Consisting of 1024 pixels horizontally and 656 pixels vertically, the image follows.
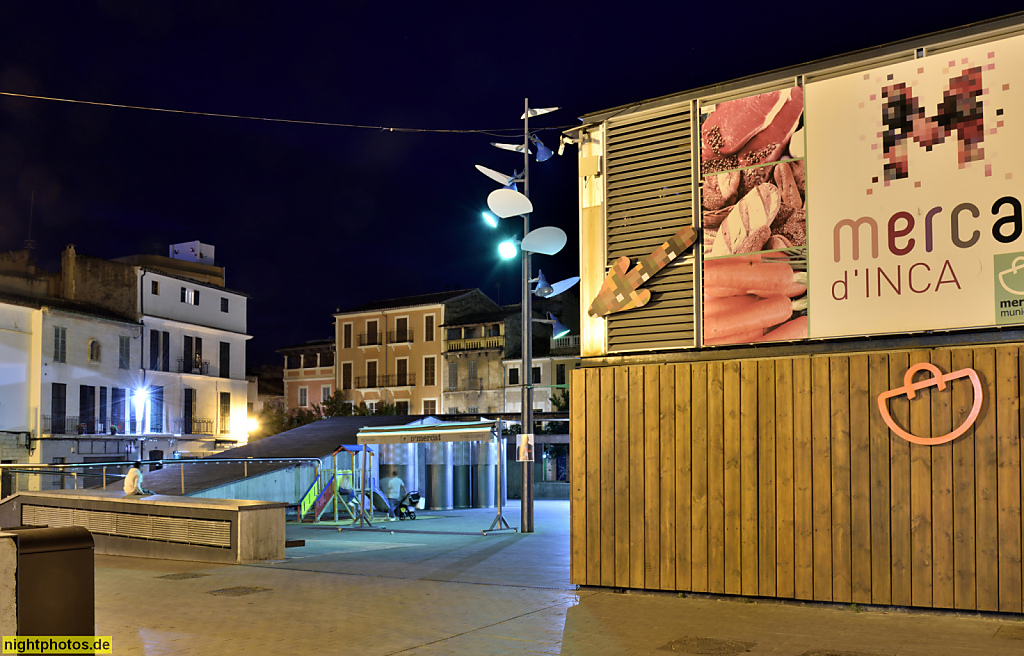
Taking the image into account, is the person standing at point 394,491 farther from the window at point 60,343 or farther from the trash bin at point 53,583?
the window at point 60,343

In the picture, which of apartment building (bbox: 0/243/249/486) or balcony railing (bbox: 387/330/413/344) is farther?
balcony railing (bbox: 387/330/413/344)

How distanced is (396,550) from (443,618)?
6.67m

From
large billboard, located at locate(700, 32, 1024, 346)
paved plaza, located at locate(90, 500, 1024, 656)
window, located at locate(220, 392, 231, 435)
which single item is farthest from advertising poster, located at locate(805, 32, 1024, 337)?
window, located at locate(220, 392, 231, 435)

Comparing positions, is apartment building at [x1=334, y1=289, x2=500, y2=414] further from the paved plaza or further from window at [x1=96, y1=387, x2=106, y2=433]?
the paved plaza

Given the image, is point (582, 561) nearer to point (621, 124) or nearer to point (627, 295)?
point (627, 295)

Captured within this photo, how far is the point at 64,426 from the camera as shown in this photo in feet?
138

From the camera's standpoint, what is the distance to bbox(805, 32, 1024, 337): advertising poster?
8703 mm

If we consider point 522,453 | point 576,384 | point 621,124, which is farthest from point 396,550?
point 621,124

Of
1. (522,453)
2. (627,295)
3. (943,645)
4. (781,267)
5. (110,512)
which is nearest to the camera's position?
(943,645)

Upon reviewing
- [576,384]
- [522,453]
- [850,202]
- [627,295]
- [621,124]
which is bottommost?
[522,453]

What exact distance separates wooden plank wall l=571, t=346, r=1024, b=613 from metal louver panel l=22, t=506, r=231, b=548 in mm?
6152

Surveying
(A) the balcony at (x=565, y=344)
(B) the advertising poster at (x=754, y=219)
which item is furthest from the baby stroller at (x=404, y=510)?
(A) the balcony at (x=565, y=344)

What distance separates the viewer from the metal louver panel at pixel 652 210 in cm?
1061

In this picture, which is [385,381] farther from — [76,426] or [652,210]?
[652,210]
